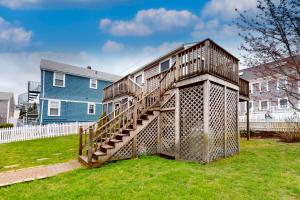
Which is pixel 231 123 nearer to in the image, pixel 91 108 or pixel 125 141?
pixel 125 141

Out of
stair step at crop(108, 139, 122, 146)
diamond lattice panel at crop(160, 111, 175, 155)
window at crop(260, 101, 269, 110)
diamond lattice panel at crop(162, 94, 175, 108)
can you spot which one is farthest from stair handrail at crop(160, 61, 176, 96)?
window at crop(260, 101, 269, 110)

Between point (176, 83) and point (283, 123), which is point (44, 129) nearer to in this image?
point (176, 83)

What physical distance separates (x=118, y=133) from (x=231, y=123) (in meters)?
4.49

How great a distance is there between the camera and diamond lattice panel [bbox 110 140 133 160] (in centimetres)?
704

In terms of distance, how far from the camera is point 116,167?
613 cm

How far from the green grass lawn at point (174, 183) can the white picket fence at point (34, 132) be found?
10.6 metres

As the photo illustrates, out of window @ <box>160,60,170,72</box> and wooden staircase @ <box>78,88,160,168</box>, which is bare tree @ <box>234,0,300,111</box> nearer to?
wooden staircase @ <box>78,88,160,168</box>

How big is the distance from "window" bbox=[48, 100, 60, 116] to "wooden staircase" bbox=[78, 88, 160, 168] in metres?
13.4

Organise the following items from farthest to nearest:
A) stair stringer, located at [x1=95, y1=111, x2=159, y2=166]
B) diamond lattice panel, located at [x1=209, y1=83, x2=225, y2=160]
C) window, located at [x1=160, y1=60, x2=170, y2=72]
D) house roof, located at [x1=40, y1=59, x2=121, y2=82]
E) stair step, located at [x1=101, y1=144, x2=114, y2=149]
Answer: house roof, located at [x1=40, y1=59, x2=121, y2=82] < window, located at [x1=160, y1=60, x2=170, y2=72] < stair step, located at [x1=101, y1=144, x2=114, y2=149] < stair stringer, located at [x1=95, y1=111, x2=159, y2=166] < diamond lattice panel, located at [x1=209, y1=83, x2=225, y2=160]

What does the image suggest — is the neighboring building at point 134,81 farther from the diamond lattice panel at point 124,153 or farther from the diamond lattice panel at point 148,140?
the diamond lattice panel at point 124,153

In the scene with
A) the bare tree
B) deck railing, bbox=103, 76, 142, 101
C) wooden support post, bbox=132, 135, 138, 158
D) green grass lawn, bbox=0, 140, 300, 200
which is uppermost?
the bare tree

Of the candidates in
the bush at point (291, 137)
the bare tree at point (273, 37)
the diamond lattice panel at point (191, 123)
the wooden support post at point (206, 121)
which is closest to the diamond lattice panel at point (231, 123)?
the diamond lattice panel at point (191, 123)

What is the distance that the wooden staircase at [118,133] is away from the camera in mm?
6539

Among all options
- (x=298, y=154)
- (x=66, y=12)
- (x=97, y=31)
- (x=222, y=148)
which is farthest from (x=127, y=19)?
(x=298, y=154)
